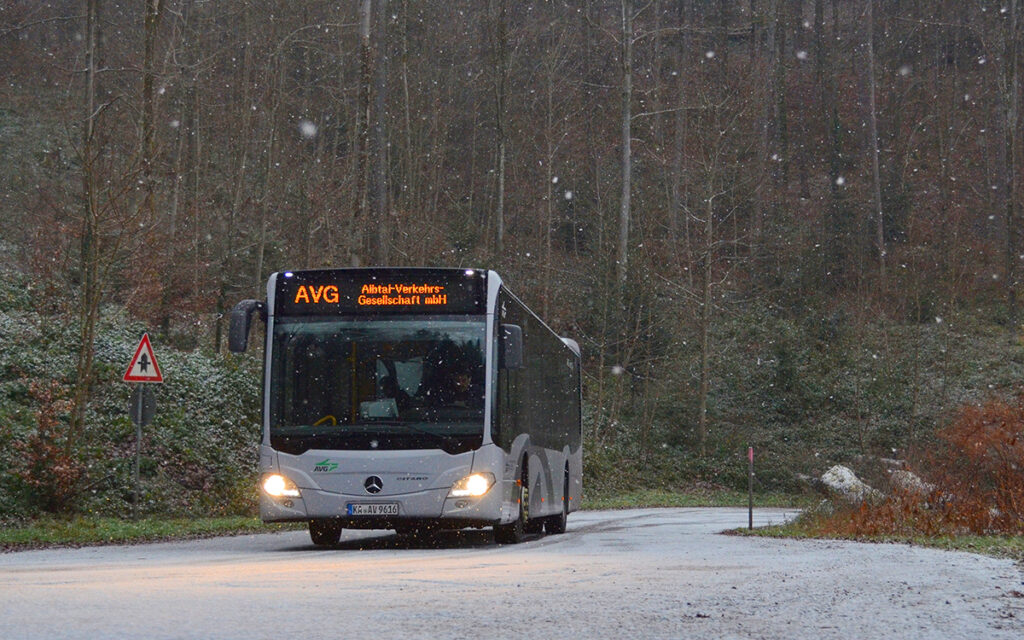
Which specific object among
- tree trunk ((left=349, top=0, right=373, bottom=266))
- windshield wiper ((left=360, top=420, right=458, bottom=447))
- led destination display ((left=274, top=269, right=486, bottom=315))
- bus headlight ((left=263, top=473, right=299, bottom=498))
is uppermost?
tree trunk ((left=349, top=0, right=373, bottom=266))

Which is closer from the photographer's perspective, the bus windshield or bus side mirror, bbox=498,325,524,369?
the bus windshield

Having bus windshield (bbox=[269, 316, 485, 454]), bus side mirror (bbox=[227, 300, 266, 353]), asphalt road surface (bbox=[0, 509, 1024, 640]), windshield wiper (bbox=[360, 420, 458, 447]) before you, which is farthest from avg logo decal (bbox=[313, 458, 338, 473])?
bus side mirror (bbox=[227, 300, 266, 353])

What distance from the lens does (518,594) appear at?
9.42 metres

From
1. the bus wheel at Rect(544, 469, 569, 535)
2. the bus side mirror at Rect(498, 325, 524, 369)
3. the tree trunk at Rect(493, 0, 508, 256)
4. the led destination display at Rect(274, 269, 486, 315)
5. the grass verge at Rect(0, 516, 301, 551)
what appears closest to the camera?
the bus side mirror at Rect(498, 325, 524, 369)

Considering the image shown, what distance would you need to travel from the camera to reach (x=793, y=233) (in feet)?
174

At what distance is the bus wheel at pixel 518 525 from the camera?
55.4 feet

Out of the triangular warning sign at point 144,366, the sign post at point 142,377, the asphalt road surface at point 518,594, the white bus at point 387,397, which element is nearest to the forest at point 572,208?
the sign post at point 142,377

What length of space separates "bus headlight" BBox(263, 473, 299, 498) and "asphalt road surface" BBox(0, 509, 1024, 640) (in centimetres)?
72

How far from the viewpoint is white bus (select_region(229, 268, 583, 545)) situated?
15172 millimetres

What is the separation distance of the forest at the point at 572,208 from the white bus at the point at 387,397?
9.37 meters

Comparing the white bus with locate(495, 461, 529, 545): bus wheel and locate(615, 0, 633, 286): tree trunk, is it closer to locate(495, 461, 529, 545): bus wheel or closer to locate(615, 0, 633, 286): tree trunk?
locate(495, 461, 529, 545): bus wheel

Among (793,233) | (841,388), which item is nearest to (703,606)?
(841,388)

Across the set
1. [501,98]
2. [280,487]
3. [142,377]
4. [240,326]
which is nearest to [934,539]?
[280,487]

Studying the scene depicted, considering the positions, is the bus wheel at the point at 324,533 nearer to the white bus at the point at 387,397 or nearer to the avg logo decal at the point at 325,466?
the white bus at the point at 387,397
